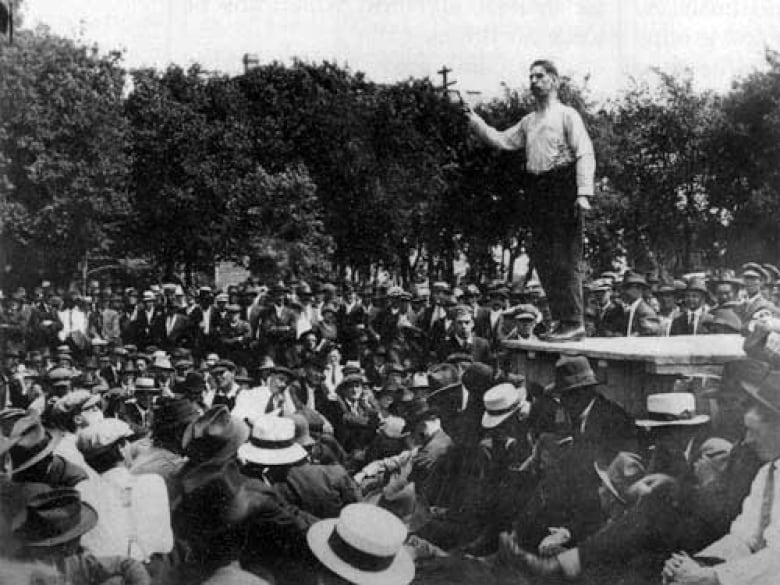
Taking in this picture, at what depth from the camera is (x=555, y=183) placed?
5902 millimetres

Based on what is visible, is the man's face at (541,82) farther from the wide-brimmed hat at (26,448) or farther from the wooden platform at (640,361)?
the wide-brimmed hat at (26,448)

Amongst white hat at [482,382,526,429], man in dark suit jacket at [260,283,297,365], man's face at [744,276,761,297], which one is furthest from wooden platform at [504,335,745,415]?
man in dark suit jacket at [260,283,297,365]

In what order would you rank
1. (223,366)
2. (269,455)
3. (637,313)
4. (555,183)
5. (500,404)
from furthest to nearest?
(223,366), (637,313), (555,183), (500,404), (269,455)

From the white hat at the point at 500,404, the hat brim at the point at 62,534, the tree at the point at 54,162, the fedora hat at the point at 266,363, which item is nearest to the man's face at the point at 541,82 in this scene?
the white hat at the point at 500,404

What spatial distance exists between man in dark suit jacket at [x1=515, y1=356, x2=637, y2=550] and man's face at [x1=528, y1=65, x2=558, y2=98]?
1772 millimetres

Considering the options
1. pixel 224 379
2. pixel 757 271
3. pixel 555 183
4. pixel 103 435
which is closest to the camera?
pixel 103 435

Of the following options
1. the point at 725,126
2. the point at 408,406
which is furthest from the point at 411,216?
the point at 408,406

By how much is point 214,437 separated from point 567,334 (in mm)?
2663

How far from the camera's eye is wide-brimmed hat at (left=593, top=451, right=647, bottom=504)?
191 inches

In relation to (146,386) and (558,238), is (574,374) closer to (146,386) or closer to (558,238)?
(558,238)

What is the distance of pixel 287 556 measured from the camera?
4512 mm

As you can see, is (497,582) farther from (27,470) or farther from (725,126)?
(725,126)

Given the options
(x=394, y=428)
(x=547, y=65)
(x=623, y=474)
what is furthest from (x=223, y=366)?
(x=623, y=474)

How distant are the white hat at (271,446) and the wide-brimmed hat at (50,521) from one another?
0.94 m
